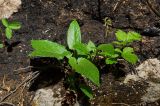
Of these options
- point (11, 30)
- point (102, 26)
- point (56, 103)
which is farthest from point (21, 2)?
point (56, 103)

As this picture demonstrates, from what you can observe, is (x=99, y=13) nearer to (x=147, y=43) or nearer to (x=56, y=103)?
(x=147, y=43)

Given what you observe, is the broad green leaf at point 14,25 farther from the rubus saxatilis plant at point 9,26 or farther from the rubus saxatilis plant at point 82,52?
the rubus saxatilis plant at point 82,52

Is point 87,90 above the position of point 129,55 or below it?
below

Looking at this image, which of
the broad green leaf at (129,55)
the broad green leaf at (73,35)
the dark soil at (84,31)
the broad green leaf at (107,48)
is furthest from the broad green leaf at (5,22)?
the broad green leaf at (129,55)

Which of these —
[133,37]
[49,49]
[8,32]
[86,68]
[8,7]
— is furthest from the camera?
[8,7]

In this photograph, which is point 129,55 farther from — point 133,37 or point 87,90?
point 87,90

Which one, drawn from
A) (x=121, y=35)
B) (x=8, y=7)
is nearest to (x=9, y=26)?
(x=8, y=7)
